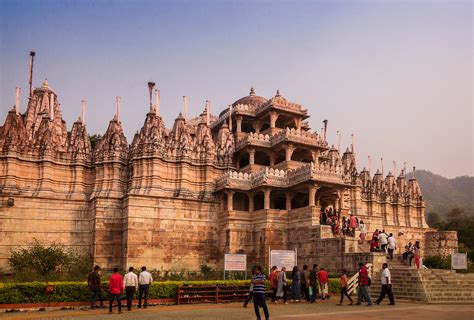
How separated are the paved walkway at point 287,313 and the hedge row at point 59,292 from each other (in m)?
0.92

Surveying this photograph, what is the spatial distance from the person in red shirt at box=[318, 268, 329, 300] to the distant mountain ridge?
141884 millimetres

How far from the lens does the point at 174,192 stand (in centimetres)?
3641

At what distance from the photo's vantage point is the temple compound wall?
3250 centimetres

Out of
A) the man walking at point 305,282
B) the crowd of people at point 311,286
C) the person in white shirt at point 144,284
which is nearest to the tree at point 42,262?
the person in white shirt at point 144,284

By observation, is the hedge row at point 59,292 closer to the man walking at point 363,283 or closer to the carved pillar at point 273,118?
the man walking at point 363,283

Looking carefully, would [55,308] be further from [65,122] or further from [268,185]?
[65,122]

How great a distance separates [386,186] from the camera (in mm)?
53094

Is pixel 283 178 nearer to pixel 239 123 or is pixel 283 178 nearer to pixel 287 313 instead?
pixel 239 123

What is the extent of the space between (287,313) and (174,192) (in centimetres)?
2111

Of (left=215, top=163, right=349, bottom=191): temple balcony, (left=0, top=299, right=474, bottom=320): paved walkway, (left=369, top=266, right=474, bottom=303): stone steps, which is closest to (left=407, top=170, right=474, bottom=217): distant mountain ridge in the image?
(left=215, top=163, right=349, bottom=191): temple balcony

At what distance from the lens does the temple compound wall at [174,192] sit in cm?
3250

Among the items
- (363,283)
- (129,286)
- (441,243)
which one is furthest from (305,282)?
(441,243)

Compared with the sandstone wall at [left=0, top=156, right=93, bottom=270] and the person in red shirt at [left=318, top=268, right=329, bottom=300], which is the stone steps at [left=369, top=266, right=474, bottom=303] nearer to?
the person in red shirt at [left=318, top=268, right=329, bottom=300]

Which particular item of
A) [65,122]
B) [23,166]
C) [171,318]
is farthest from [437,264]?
[65,122]
